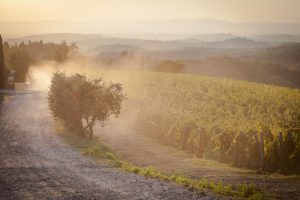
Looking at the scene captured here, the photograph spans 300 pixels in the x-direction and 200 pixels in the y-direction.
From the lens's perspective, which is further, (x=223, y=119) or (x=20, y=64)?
(x=20, y=64)

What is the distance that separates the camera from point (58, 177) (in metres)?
18.3

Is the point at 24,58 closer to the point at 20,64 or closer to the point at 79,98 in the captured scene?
the point at 20,64

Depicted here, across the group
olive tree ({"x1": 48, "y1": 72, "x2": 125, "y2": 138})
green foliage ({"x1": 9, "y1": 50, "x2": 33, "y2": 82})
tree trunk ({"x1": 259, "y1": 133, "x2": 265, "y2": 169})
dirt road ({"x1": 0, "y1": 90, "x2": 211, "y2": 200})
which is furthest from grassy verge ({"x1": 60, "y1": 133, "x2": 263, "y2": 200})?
green foliage ({"x1": 9, "y1": 50, "x2": 33, "y2": 82})

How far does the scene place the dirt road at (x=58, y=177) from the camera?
1611 centimetres

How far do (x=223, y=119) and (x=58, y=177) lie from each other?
1927 cm

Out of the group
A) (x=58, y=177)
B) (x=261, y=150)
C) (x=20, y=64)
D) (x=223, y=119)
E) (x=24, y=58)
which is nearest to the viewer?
(x=58, y=177)

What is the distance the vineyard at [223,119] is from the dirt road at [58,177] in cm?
914

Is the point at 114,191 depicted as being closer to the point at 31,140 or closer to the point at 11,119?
the point at 31,140

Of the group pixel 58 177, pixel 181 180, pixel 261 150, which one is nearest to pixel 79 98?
pixel 58 177

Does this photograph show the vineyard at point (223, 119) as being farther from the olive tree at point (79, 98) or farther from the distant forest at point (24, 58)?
the distant forest at point (24, 58)

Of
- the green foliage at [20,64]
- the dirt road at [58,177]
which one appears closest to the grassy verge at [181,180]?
the dirt road at [58,177]

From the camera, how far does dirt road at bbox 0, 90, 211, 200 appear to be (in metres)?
16.1

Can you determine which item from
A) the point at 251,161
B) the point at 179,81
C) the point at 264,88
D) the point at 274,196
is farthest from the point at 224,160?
the point at 179,81

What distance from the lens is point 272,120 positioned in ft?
103
